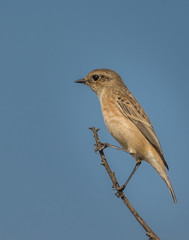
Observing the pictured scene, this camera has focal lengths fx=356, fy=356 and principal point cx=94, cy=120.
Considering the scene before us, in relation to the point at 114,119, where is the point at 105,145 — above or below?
below

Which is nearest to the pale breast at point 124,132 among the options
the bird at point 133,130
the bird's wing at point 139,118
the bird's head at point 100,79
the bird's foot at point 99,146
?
the bird at point 133,130

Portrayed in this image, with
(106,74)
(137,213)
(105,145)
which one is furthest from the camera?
(106,74)

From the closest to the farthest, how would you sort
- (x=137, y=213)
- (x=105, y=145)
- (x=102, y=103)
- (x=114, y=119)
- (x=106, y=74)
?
(x=137, y=213), (x=105, y=145), (x=114, y=119), (x=102, y=103), (x=106, y=74)

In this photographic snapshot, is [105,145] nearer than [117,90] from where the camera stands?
Yes

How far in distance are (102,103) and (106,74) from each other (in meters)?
1.06

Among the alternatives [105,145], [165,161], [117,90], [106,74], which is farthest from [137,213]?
[106,74]

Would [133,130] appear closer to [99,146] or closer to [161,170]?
[161,170]

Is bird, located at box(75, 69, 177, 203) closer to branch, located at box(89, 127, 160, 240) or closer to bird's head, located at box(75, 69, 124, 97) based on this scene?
bird's head, located at box(75, 69, 124, 97)

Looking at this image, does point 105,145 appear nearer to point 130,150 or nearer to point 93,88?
point 130,150

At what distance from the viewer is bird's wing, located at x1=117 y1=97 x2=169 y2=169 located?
7410mm

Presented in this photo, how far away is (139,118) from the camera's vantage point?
300 inches

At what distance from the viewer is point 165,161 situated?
7371mm

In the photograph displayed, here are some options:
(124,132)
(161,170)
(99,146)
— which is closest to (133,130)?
(124,132)

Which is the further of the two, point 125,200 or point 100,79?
point 100,79
